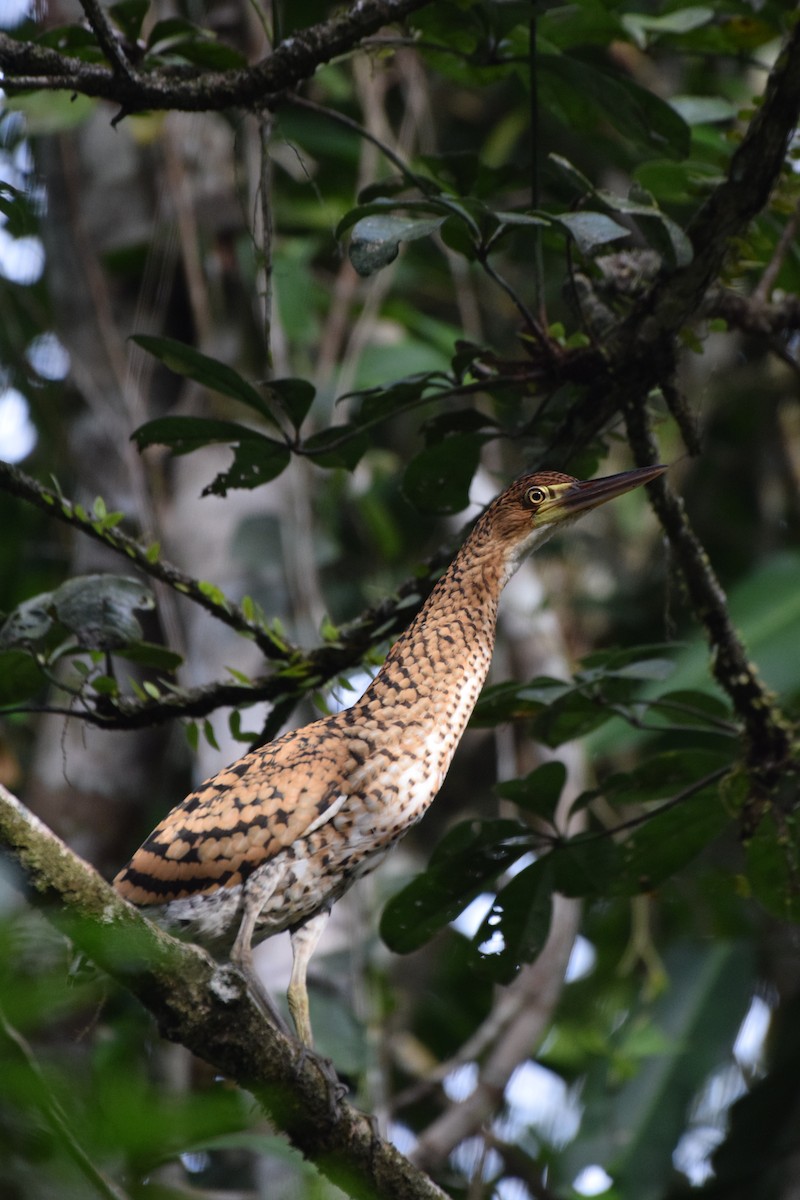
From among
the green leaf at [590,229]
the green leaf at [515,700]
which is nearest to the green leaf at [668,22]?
the green leaf at [590,229]

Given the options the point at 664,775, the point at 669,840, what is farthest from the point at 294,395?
the point at 669,840

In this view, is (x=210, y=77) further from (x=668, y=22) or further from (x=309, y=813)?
(x=309, y=813)

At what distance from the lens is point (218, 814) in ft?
9.20

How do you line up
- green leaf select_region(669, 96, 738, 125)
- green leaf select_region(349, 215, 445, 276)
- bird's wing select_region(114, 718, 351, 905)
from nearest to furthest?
1. green leaf select_region(349, 215, 445, 276)
2. bird's wing select_region(114, 718, 351, 905)
3. green leaf select_region(669, 96, 738, 125)

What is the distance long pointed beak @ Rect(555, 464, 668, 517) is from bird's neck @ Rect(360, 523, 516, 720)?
0.66 feet

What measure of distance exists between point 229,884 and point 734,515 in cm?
502

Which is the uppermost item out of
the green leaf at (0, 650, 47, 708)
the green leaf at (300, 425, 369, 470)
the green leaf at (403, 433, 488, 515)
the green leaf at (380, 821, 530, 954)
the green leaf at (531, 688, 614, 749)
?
A: the green leaf at (300, 425, 369, 470)

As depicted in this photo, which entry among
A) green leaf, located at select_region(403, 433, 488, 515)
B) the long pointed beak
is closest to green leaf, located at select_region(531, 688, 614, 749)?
the long pointed beak

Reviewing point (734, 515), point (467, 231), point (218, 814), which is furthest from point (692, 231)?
point (734, 515)

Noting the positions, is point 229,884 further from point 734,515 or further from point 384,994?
point 734,515

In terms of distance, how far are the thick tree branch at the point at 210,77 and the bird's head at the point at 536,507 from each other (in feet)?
3.25

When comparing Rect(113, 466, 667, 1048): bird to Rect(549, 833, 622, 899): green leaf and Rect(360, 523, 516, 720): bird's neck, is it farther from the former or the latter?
Rect(549, 833, 622, 899): green leaf

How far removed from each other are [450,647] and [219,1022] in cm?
103

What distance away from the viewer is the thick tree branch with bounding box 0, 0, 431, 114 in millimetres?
2686
